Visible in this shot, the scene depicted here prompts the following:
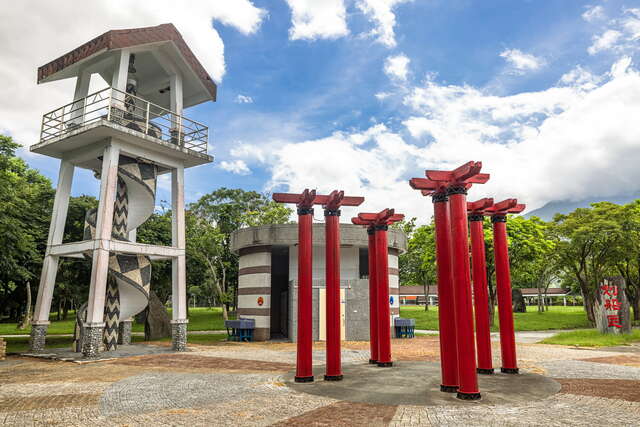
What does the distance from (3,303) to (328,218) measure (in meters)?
39.7

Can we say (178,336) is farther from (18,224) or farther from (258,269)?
(18,224)

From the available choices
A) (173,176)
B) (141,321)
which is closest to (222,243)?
(141,321)

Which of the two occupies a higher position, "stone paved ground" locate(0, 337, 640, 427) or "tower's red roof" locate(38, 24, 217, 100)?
"tower's red roof" locate(38, 24, 217, 100)

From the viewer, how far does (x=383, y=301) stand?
547 inches

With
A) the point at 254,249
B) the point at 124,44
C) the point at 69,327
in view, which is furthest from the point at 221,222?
the point at 124,44

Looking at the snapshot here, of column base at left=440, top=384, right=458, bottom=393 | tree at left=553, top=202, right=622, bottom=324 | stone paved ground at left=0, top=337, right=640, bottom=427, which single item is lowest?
stone paved ground at left=0, top=337, right=640, bottom=427

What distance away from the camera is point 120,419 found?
7953mm

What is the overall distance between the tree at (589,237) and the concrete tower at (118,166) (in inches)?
1057

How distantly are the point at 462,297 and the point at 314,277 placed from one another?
16.3 meters

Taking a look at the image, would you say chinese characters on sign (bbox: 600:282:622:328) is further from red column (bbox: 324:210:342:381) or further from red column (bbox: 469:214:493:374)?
red column (bbox: 324:210:342:381)

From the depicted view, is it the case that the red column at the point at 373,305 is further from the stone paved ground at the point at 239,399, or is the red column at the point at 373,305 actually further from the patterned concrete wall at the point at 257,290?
the patterned concrete wall at the point at 257,290

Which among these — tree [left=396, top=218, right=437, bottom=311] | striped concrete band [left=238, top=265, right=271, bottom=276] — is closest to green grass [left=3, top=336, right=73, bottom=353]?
striped concrete band [left=238, top=265, right=271, bottom=276]

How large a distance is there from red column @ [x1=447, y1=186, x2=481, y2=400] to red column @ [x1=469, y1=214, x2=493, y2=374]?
285 cm

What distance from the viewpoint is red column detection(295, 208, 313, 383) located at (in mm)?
11391
